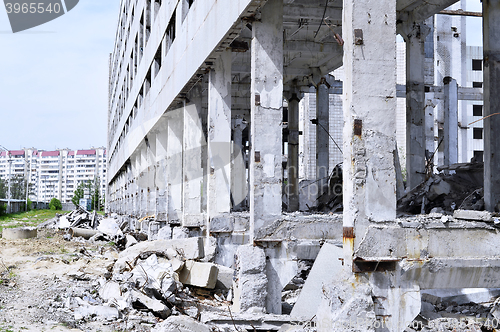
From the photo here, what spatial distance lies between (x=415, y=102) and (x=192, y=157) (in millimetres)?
5587

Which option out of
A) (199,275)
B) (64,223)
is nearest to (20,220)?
(64,223)

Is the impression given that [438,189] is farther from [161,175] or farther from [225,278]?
[161,175]

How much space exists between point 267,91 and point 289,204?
30.1 feet

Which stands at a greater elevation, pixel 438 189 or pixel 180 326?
pixel 438 189

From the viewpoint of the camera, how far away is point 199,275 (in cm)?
833

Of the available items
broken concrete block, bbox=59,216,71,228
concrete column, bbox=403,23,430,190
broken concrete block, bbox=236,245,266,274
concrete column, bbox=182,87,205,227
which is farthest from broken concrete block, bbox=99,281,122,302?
broken concrete block, bbox=59,216,71,228

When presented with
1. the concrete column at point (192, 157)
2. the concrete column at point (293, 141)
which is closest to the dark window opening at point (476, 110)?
the concrete column at point (293, 141)

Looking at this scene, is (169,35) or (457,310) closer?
(457,310)

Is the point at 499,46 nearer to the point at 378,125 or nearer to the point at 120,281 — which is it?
the point at 378,125

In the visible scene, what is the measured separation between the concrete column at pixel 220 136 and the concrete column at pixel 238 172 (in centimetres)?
962

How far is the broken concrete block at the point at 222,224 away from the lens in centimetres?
928

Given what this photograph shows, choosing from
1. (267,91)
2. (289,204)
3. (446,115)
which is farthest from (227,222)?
(446,115)

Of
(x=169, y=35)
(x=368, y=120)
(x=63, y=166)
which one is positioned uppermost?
(x=63, y=166)

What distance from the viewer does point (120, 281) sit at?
7.88 metres
